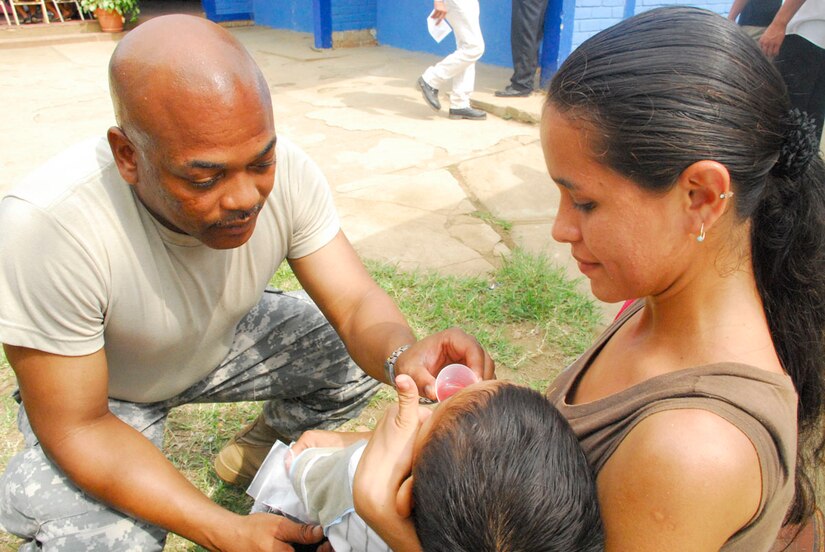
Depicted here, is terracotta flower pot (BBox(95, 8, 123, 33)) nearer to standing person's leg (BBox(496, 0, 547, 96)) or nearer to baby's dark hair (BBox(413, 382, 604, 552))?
standing person's leg (BBox(496, 0, 547, 96))

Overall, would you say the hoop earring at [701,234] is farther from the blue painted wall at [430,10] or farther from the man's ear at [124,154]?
the blue painted wall at [430,10]

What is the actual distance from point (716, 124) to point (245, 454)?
1.94 m

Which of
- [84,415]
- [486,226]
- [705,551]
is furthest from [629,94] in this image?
[486,226]

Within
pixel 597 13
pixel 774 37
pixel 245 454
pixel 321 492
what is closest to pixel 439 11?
pixel 597 13

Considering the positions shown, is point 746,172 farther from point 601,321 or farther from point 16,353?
point 601,321

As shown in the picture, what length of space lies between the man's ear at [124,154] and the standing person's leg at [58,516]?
719 mm

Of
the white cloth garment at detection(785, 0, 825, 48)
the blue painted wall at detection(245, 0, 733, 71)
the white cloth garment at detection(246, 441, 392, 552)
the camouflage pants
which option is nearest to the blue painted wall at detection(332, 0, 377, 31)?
the blue painted wall at detection(245, 0, 733, 71)

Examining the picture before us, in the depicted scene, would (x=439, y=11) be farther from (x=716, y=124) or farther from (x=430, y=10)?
(x=716, y=124)

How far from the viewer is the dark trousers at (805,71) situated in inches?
151

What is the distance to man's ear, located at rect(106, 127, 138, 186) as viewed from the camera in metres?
1.68

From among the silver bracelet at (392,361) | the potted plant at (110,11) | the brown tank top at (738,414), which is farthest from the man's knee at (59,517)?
the potted plant at (110,11)

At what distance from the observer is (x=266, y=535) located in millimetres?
1685

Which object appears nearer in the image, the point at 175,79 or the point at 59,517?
the point at 175,79

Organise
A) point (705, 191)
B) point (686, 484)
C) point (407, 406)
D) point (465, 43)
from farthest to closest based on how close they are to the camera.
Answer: point (465, 43) < point (407, 406) < point (705, 191) < point (686, 484)
